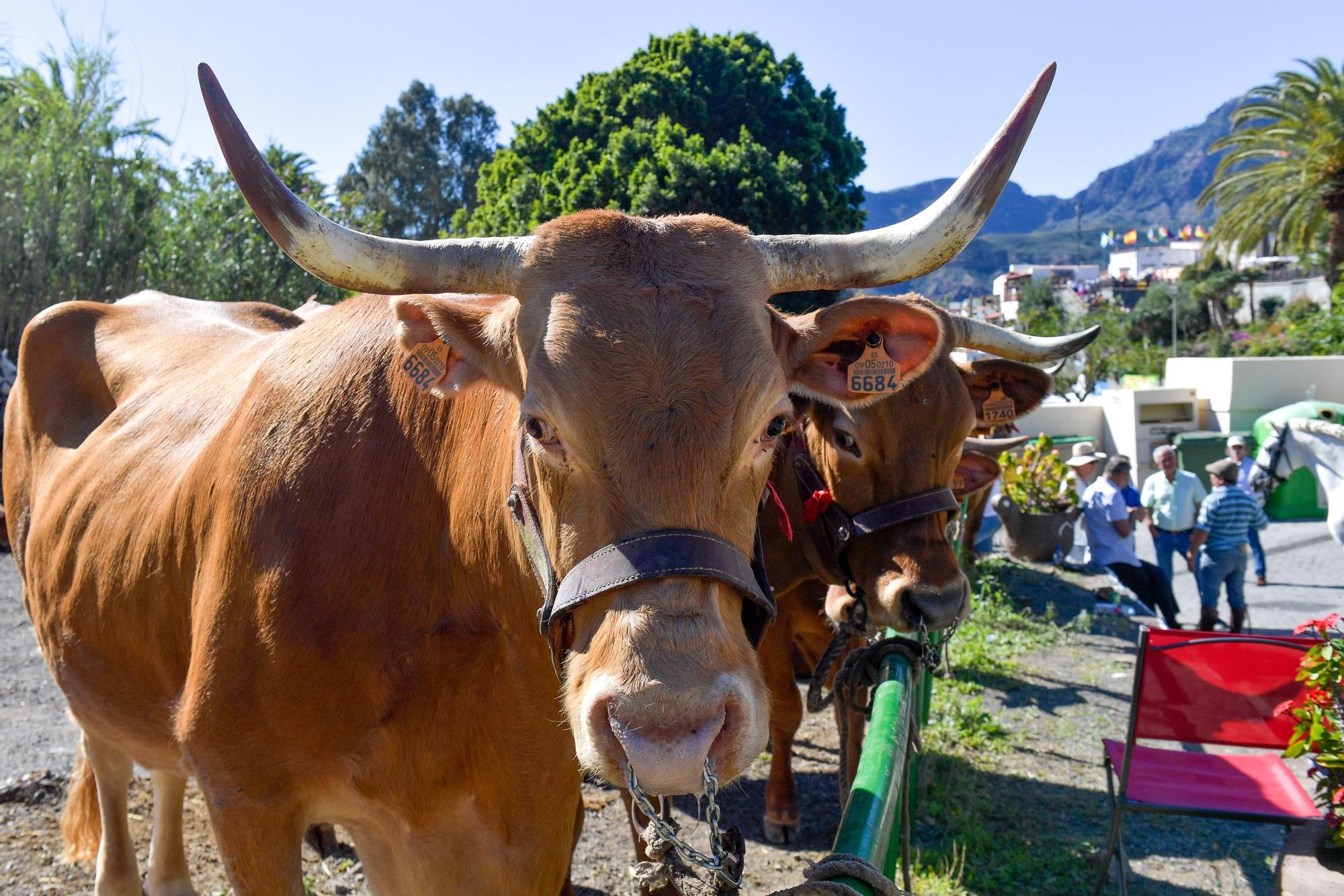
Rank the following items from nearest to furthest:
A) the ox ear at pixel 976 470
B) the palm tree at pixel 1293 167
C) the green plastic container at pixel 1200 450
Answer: the ox ear at pixel 976 470 < the green plastic container at pixel 1200 450 < the palm tree at pixel 1293 167

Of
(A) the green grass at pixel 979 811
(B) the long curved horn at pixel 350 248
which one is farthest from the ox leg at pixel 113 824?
(A) the green grass at pixel 979 811

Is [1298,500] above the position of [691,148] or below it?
below

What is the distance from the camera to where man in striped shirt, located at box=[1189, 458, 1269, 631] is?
8.89 metres

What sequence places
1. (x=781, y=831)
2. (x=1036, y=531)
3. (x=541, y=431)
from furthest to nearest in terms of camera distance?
(x=1036, y=531) < (x=781, y=831) < (x=541, y=431)

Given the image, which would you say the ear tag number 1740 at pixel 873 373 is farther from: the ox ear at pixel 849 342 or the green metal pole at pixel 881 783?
the green metal pole at pixel 881 783

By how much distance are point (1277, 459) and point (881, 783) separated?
12.6m

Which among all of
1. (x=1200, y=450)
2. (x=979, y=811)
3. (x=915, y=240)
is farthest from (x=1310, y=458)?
(x=915, y=240)

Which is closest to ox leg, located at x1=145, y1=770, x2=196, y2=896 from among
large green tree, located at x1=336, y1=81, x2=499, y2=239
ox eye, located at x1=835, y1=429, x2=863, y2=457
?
ox eye, located at x1=835, y1=429, x2=863, y2=457

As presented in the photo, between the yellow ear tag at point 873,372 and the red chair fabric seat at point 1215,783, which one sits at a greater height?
the yellow ear tag at point 873,372

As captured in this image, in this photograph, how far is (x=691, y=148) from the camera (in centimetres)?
1259

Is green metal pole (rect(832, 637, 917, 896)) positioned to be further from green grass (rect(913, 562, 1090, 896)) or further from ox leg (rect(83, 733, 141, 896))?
Result: ox leg (rect(83, 733, 141, 896))

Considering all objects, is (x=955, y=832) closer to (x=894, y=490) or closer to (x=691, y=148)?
(x=894, y=490)

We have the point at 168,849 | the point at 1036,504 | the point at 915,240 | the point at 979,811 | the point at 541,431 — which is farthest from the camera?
the point at 1036,504

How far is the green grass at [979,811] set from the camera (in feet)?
14.8
